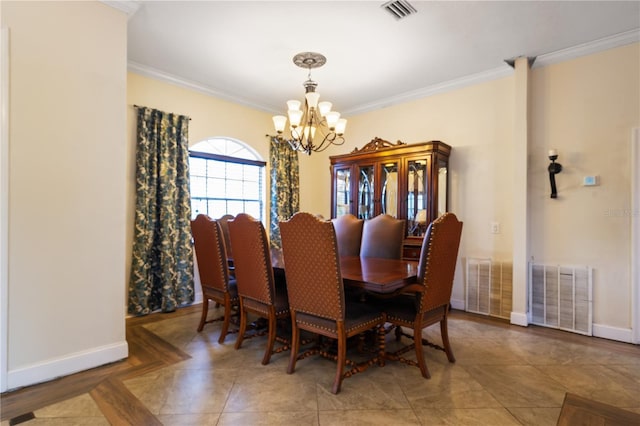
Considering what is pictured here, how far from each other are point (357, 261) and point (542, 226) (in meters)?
2.05

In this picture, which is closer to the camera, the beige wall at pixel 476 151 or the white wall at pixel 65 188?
the white wall at pixel 65 188

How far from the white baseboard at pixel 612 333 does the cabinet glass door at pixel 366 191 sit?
2535mm

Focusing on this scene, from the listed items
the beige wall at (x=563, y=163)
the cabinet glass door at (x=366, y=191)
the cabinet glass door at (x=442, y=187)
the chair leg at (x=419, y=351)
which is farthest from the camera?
the cabinet glass door at (x=366, y=191)

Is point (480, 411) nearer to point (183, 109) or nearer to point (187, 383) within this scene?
point (187, 383)

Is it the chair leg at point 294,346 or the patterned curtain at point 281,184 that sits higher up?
the patterned curtain at point 281,184

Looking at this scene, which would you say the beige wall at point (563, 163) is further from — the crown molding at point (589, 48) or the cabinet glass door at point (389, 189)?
the cabinet glass door at point (389, 189)

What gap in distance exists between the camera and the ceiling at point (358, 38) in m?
2.55

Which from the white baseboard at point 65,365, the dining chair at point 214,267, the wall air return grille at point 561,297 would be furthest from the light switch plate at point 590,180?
the white baseboard at point 65,365

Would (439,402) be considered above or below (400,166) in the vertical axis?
below

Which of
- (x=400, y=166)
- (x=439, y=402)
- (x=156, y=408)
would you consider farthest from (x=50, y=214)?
(x=400, y=166)

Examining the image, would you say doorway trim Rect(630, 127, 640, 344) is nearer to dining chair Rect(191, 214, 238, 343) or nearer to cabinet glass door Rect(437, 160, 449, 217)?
cabinet glass door Rect(437, 160, 449, 217)

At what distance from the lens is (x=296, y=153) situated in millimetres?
5234

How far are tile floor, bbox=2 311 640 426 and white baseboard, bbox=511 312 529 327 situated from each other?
1.48 feet

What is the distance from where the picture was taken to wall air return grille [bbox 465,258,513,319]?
356 cm
